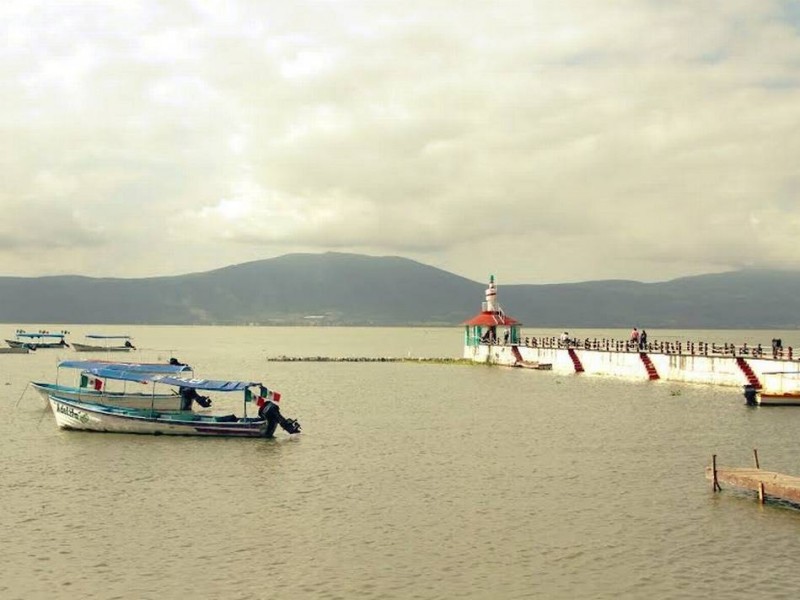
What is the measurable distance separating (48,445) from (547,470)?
1012 inches

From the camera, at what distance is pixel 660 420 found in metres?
50.0

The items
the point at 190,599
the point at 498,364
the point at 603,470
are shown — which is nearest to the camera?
the point at 190,599

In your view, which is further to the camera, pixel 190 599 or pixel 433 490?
pixel 433 490

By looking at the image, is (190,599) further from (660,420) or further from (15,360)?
(15,360)

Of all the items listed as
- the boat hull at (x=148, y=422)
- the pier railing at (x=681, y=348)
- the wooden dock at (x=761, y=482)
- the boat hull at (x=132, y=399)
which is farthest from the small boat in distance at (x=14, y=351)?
the wooden dock at (x=761, y=482)

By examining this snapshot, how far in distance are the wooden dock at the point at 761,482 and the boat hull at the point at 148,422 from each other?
A: 23.5 m

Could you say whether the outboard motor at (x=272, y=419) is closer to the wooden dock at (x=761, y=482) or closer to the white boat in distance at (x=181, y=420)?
the white boat in distance at (x=181, y=420)

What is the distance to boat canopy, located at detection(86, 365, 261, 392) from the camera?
4606 centimetres

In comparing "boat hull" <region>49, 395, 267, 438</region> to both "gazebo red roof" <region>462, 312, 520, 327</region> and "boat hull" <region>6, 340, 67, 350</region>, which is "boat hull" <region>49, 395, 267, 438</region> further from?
"boat hull" <region>6, 340, 67, 350</region>

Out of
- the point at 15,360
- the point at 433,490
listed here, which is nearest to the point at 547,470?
the point at 433,490

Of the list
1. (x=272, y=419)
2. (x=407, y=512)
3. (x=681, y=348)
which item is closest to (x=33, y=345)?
(x=681, y=348)

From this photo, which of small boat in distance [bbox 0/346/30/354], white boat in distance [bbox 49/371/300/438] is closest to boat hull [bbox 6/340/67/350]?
small boat in distance [bbox 0/346/30/354]

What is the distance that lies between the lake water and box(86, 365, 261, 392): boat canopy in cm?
352

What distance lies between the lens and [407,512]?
91.5 feet
